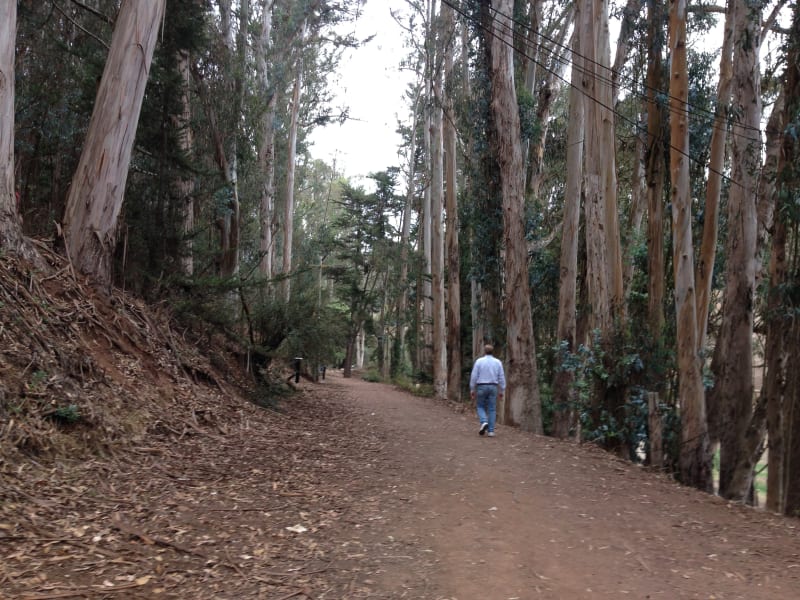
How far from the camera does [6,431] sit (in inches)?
216

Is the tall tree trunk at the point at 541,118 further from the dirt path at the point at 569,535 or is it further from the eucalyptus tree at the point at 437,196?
the dirt path at the point at 569,535

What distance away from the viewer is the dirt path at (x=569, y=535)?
4.48 m

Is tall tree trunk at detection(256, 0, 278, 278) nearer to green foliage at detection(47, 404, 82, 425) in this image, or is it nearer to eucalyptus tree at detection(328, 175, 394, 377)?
eucalyptus tree at detection(328, 175, 394, 377)

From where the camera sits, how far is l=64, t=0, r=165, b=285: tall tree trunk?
9250mm

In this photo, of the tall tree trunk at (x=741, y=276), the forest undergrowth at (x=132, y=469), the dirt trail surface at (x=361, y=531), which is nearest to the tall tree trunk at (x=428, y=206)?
the tall tree trunk at (x=741, y=276)

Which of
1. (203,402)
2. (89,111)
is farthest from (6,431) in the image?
(89,111)

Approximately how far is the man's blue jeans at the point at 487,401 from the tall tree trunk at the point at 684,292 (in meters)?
3.56

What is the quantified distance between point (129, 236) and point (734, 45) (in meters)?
11.7

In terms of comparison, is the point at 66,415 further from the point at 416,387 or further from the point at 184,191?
the point at 416,387

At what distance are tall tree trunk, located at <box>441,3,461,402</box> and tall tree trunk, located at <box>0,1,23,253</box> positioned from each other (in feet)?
48.3

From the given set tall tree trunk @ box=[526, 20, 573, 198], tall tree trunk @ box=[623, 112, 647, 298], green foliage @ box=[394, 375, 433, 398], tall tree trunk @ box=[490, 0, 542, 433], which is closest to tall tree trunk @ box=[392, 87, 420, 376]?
green foliage @ box=[394, 375, 433, 398]

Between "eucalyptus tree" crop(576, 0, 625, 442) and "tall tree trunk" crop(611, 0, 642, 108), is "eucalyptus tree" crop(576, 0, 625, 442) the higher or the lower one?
the lower one

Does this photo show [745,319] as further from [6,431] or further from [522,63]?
[6,431]

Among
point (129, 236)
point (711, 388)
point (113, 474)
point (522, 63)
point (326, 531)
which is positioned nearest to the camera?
point (326, 531)
